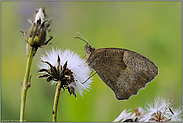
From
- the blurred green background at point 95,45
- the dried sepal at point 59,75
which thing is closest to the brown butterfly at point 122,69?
the dried sepal at point 59,75

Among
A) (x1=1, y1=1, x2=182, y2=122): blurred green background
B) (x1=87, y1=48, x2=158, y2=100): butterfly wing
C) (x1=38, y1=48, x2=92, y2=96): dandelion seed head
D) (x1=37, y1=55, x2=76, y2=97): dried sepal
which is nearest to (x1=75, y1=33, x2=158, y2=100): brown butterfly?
(x1=87, y1=48, x2=158, y2=100): butterfly wing

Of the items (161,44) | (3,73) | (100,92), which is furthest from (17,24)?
(161,44)

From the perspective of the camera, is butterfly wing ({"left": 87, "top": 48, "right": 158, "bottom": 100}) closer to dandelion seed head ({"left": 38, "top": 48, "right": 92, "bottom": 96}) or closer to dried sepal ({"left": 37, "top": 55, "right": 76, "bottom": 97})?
dandelion seed head ({"left": 38, "top": 48, "right": 92, "bottom": 96})

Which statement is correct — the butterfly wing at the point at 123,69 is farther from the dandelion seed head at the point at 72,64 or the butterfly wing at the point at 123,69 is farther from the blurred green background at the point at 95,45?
the blurred green background at the point at 95,45

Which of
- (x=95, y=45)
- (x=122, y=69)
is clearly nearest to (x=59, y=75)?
(x=122, y=69)

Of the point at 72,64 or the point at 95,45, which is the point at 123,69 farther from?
the point at 95,45
